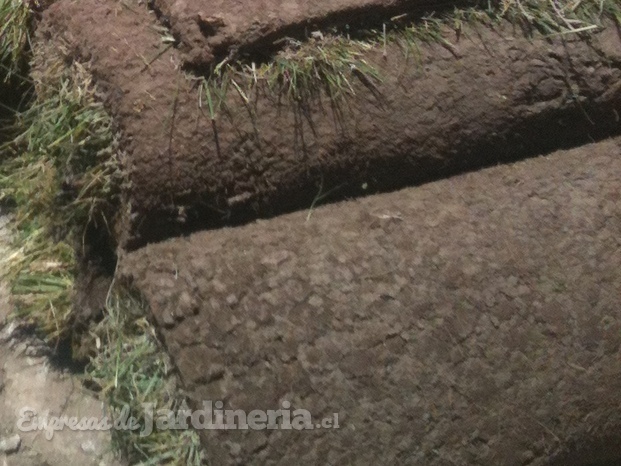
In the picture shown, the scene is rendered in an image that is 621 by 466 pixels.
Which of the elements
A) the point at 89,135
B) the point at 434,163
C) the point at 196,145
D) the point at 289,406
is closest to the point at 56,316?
the point at 89,135

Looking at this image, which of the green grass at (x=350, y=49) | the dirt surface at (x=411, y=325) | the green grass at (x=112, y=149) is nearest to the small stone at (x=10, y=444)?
the green grass at (x=112, y=149)

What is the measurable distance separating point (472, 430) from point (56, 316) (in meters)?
1.17

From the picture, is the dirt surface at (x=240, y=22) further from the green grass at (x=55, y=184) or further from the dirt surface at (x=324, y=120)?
the green grass at (x=55, y=184)

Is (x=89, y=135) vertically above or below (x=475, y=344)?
above

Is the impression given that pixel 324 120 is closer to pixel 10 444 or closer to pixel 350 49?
pixel 350 49

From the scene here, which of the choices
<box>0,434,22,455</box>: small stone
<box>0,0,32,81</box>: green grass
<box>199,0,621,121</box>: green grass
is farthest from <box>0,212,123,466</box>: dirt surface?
<box>199,0,621,121</box>: green grass

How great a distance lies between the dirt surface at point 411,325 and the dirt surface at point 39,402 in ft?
1.76

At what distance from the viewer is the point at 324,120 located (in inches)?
73.4

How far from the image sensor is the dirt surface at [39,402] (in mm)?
2061

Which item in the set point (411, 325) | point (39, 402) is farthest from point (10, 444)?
point (411, 325)

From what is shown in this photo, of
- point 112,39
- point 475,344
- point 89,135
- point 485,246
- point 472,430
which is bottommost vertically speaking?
point 472,430

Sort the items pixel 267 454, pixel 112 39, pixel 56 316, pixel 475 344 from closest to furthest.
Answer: pixel 267 454 → pixel 475 344 → pixel 112 39 → pixel 56 316

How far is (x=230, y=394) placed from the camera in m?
1.64

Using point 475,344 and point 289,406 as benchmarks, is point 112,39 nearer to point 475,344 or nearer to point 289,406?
point 289,406
